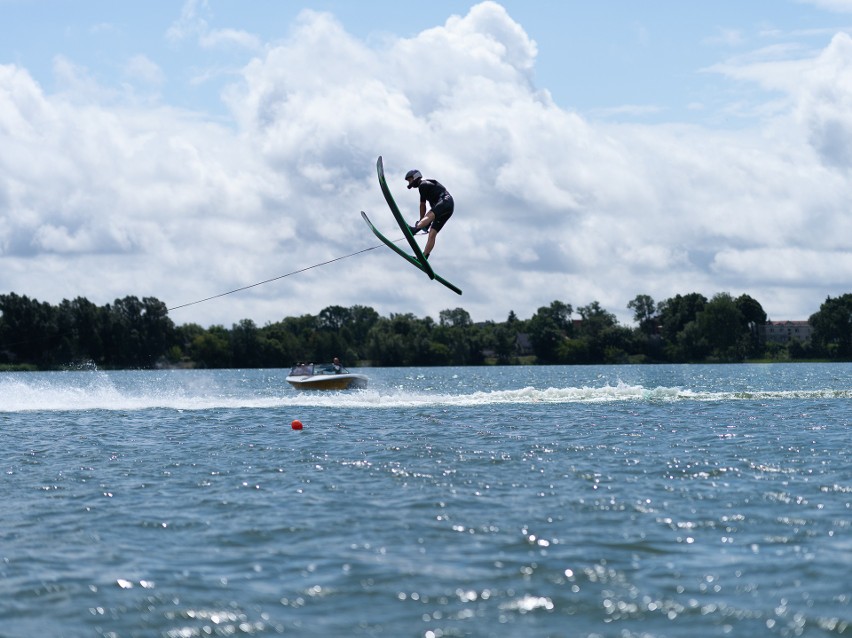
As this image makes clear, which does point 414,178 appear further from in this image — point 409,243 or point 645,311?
point 645,311

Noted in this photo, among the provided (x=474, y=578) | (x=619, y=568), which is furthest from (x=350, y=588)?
(x=619, y=568)

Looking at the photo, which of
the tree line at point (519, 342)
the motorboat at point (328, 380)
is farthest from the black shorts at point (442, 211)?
the tree line at point (519, 342)

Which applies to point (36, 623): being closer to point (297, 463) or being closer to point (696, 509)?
point (696, 509)

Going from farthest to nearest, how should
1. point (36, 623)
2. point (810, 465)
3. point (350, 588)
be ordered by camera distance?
point (810, 465)
point (350, 588)
point (36, 623)

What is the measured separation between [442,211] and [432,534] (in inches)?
330

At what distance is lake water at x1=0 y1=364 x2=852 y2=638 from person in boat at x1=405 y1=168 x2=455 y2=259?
152 inches

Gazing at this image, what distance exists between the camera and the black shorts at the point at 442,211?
18.0 metres

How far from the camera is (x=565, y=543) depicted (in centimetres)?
1023

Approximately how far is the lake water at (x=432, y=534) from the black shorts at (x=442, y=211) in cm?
388

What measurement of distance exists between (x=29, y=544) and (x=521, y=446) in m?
9.43

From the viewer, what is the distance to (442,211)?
18047 millimetres

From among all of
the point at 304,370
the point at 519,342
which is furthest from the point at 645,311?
the point at 304,370

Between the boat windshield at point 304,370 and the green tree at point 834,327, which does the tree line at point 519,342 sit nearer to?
the green tree at point 834,327

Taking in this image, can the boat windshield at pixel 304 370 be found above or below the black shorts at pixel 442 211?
below
